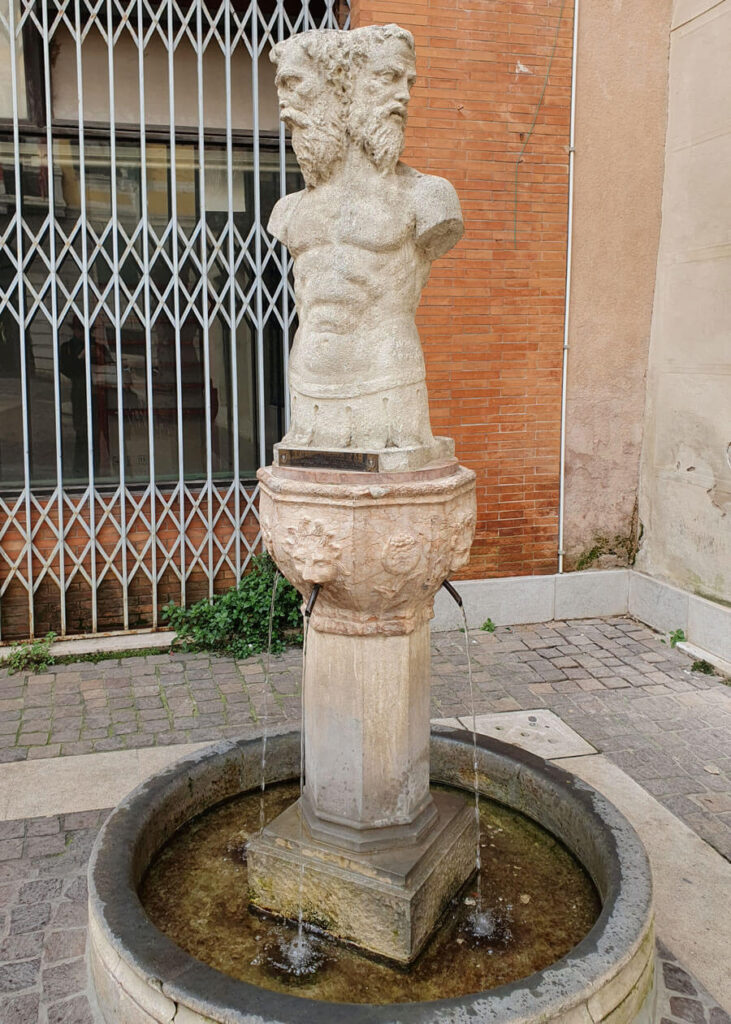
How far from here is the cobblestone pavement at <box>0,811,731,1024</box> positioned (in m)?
3.19

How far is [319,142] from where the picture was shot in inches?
124

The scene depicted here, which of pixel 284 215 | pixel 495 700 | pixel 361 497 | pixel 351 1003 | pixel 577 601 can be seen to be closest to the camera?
pixel 351 1003

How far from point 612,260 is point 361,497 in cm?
529

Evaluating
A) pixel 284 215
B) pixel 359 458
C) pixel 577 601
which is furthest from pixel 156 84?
pixel 577 601

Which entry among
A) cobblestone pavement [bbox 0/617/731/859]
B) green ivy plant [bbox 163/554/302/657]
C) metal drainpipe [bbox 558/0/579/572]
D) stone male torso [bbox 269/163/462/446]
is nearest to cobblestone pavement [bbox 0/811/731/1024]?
cobblestone pavement [bbox 0/617/731/859]

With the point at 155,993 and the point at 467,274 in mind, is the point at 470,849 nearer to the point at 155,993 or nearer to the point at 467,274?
the point at 155,993

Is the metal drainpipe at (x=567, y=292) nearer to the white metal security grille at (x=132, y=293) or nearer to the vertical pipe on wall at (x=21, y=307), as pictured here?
the white metal security grille at (x=132, y=293)

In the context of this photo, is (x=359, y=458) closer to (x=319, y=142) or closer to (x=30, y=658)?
(x=319, y=142)

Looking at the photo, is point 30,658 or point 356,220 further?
point 30,658

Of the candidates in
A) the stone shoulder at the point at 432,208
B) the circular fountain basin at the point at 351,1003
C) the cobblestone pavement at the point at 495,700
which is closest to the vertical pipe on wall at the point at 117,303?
the cobblestone pavement at the point at 495,700

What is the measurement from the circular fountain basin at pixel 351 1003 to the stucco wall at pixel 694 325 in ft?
11.2

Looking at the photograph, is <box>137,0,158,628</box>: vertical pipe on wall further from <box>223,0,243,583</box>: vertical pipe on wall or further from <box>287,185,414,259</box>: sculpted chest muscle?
<box>287,185,414,259</box>: sculpted chest muscle

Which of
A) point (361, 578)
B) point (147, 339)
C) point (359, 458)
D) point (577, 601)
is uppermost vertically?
point (147, 339)

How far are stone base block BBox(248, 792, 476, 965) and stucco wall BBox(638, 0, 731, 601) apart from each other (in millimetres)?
4143
